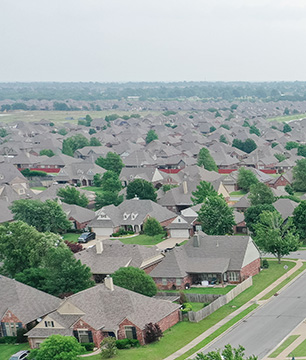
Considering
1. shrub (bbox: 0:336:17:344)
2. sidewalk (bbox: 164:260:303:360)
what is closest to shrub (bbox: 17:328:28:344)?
shrub (bbox: 0:336:17:344)

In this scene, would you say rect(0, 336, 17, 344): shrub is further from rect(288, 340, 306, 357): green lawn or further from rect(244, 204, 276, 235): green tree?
rect(244, 204, 276, 235): green tree

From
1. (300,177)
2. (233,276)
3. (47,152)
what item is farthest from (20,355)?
(47,152)

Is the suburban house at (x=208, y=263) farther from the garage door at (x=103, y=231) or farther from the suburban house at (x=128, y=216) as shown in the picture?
the garage door at (x=103, y=231)

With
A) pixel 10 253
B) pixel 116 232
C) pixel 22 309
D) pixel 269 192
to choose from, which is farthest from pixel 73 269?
pixel 269 192

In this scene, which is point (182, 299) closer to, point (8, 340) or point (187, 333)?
point (187, 333)

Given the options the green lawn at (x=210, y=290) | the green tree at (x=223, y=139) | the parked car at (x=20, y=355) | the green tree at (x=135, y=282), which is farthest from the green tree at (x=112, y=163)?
the parked car at (x=20, y=355)

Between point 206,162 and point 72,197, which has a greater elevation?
point 206,162
